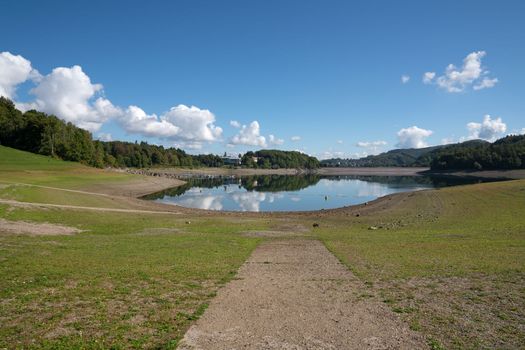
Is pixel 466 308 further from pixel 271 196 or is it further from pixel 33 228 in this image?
pixel 271 196

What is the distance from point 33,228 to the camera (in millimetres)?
22531

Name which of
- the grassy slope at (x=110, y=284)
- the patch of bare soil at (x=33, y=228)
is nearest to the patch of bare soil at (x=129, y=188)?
the patch of bare soil at (x=33, y=228)

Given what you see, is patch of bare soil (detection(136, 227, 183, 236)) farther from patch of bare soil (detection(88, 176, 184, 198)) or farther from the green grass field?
patch of bare soil (detection(88, 176, 184, 198))

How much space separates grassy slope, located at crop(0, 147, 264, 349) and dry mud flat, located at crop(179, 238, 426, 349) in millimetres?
661

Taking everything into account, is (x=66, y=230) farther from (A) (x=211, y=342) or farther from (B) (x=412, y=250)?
(B) (x=412, y=250)

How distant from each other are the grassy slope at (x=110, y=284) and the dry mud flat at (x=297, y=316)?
661 millimetres

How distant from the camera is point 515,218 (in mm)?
32500

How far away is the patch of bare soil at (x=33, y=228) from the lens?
68.7ft

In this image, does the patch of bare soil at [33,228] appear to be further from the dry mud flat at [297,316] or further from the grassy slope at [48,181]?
the dry mud flat at [297,316]

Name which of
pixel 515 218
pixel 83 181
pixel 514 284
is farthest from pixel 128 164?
pixel 514 284

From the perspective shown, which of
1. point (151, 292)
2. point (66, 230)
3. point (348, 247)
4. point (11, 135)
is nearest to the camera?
point (151, 292)

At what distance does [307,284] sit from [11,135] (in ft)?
423

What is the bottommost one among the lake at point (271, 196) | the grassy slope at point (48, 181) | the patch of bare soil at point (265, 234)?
the lake at point (271, 196)

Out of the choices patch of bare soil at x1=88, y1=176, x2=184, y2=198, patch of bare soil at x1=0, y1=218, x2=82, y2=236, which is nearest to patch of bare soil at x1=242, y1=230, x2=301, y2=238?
patch of bare soil at x1=0, y1=218, x2=82, y2=236
